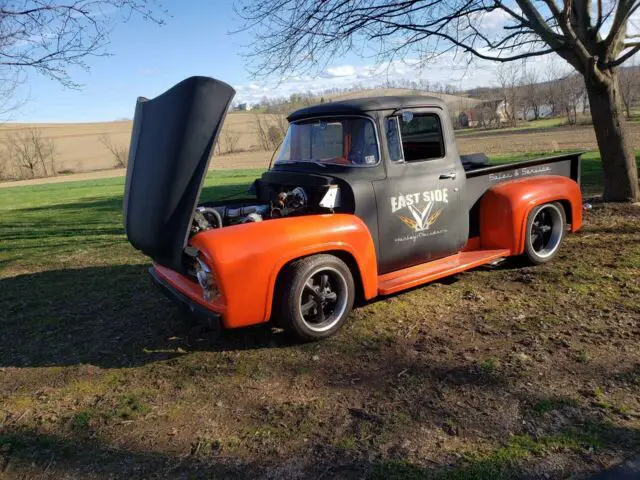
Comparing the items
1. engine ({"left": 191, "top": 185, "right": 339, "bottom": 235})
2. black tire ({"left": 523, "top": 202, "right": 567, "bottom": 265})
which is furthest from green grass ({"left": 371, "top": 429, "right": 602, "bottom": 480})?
black tire ({"left": 523, "top": 202, "right": 567, "bottom": 265})

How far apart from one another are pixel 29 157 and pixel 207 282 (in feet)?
191

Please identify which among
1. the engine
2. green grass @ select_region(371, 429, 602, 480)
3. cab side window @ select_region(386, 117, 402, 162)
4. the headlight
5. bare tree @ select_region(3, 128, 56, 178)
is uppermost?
bare tree @ select_region(3, 128, 56, 178)

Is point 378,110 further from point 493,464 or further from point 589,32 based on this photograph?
point 589,32

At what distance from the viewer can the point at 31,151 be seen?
54188 millimetres

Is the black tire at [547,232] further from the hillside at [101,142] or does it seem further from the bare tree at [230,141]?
the bare tree at [230,141]

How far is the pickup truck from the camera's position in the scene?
3.85m

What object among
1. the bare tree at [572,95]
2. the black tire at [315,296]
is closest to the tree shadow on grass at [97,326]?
the black tire at [315,296]

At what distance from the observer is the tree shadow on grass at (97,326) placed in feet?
14.0

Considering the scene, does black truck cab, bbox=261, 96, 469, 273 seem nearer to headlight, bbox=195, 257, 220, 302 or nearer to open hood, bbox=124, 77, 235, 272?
open hood, bbox=124, 77, 235, 272

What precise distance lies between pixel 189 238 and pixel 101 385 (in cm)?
127

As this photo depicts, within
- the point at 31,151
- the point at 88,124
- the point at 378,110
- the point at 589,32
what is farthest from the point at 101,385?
the point at 88,124

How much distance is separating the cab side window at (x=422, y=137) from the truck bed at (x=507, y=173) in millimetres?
467

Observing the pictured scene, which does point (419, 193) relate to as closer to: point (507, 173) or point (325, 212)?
point (325, 212)

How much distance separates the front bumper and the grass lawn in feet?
1.33
